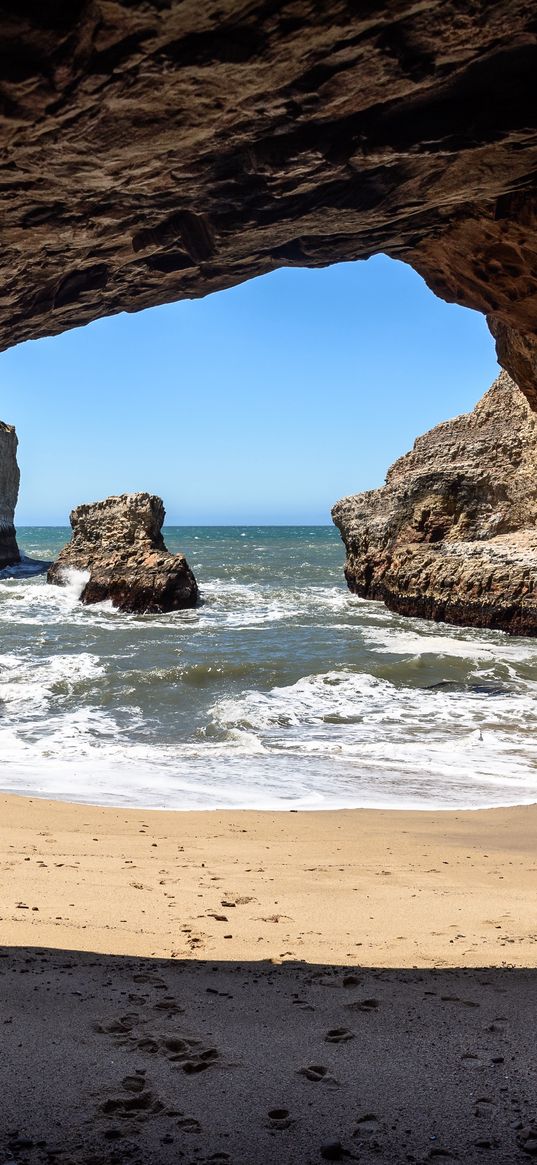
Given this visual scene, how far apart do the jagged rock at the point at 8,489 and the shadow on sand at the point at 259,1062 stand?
3489 centimetres

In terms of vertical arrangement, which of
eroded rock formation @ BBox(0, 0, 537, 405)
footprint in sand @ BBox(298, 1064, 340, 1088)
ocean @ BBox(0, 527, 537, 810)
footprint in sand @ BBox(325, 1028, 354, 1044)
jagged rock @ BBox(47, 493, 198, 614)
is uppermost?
eroded rock formation @ BBox(0, 0, 537, 405)

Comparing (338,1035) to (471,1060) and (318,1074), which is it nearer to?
(318,1074)

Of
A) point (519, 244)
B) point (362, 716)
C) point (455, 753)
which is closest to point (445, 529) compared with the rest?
point (362, 716)

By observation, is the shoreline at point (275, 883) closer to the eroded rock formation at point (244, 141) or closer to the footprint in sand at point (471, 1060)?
the footprint in sand at point (471, 1060)

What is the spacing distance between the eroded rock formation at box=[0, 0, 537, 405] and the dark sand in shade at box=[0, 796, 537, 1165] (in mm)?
3281

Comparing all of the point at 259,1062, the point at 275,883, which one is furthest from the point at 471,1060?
the point at 275,883

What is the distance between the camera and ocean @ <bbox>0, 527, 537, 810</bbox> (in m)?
7.22

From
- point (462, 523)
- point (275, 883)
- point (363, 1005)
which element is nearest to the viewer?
point (363, 1005)

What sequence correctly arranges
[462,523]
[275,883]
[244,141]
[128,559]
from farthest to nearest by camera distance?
1. [128,559]
2. [462,523]
3. [275,883]
4. [244,141]

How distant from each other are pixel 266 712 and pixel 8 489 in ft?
106

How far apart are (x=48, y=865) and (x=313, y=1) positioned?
459 cm

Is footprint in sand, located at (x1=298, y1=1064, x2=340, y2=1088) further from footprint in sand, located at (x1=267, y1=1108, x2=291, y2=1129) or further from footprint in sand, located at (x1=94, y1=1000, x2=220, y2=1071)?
footprint in sand, located at (x1=94, y1=1000, x2=220, y2=1071)

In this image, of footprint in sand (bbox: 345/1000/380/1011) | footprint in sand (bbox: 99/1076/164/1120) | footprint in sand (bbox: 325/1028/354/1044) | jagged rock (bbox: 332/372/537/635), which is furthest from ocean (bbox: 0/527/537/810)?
footprint in sand (bbox: 99/1076/164/1120)

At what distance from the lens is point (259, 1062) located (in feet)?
8.24
